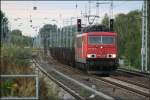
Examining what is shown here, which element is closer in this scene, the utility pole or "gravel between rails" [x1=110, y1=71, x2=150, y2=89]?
"gravel between rails" [x1=110, y1=71, x2=150, y2=89]

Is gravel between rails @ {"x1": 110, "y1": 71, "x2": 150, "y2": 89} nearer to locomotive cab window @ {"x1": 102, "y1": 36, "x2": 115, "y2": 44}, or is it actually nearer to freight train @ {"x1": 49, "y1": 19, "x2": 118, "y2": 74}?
freight train @ {"x1": 49, "y1": 19, "x2": 118, "y2": 74}

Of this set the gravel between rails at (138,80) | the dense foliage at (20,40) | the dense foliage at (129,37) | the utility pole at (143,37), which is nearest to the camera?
the gravel between rails at (138,80)

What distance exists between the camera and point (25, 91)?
15.9 m

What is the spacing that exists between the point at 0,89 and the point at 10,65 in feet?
9.26

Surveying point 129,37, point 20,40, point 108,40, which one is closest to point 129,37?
point 129,37

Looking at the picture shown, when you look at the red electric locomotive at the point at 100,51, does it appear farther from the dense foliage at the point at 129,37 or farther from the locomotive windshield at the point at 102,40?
the dense foliage at the point at 129,37

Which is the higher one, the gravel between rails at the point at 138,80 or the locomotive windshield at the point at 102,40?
the locomotive windshield at the point at 102,40

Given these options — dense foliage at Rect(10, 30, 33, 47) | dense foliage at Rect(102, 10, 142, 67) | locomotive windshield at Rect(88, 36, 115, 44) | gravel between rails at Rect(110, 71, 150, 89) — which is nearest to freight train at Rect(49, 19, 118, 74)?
locomotive windshield at Rect(88, 36, 115, 44)

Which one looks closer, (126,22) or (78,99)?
(78,99)

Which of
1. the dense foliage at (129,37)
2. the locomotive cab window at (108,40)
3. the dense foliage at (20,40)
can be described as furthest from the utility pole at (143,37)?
the dense foliage at (129,37)

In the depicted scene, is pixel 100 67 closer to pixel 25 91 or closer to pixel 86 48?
pixel 86 48

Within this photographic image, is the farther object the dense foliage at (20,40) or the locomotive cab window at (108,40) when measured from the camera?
the dense foliage at (20,40)

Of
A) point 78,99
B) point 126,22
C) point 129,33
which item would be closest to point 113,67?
point 78,99

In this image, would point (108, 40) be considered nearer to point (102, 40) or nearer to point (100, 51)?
point (102, 40)
